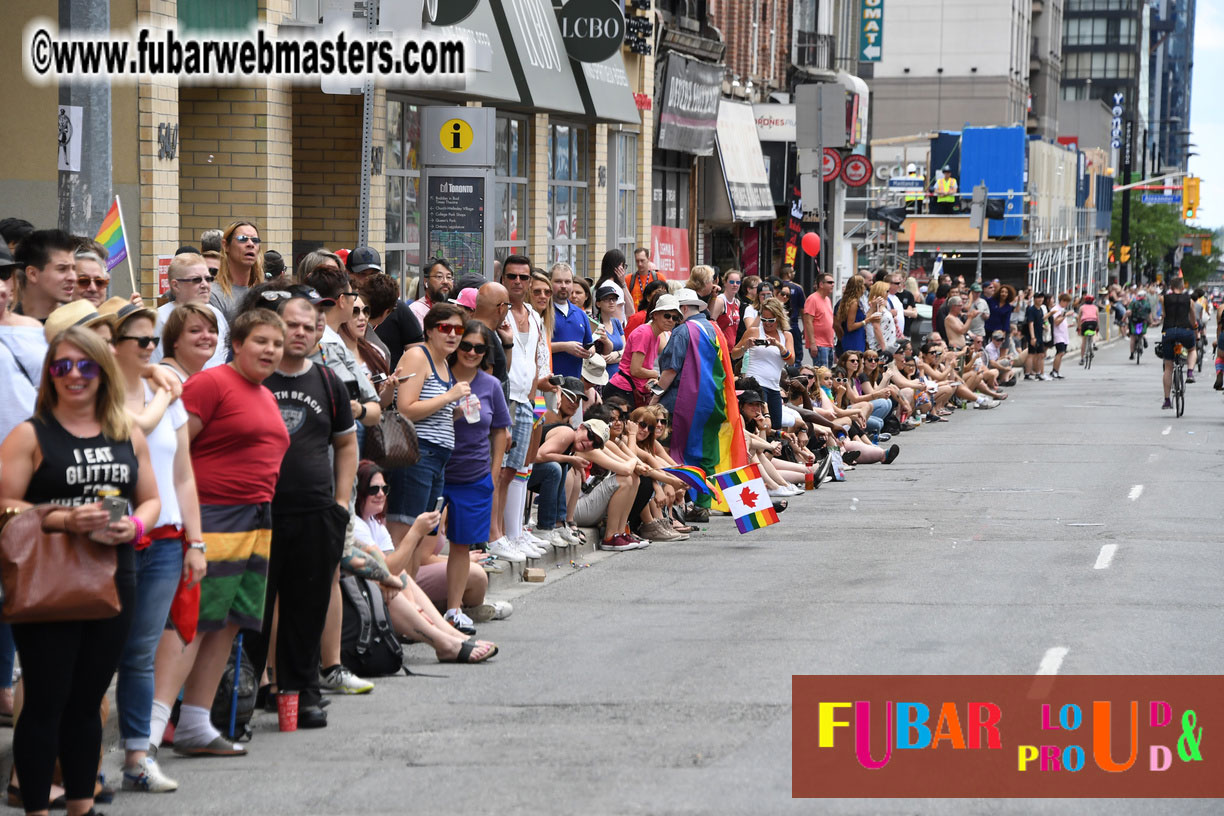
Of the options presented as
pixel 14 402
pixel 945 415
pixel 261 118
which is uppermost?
pixel 261 118

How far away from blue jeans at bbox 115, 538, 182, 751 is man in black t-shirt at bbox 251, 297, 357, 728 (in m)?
0.94

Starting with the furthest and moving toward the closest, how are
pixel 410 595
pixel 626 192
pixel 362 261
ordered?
pixel 626 192 → pixel 362 261 → pixel 410 595

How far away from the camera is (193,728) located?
24.3 feet

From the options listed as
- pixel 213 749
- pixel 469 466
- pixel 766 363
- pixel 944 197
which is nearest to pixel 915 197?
pixel 944 197

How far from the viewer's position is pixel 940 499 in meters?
16.5

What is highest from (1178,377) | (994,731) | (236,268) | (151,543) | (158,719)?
(236,268)

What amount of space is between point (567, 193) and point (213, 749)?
19474 millimetres

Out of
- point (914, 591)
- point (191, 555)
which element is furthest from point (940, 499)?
point (191, 555)

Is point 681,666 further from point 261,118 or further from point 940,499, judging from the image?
point 261,118

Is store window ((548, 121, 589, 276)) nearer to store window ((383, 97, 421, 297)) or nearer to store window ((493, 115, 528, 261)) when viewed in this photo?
store window ((493, 115, 528, 261))

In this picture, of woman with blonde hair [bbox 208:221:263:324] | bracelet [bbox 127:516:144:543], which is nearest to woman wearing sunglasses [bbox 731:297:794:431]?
woman with blonde hair [bbox 208:221:263:324]

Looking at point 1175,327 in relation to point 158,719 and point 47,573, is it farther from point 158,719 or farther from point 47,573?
point 47,573

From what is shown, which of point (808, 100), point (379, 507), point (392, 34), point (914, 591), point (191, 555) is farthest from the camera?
point (808, 100)

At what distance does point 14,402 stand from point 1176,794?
4.82 m
